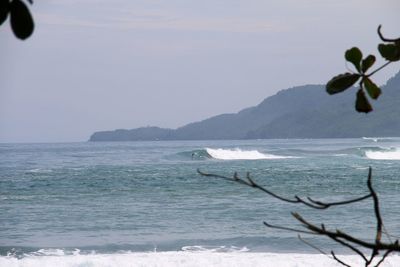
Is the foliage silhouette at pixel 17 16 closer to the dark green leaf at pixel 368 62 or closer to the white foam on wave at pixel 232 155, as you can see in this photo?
the dark green leaf at pixel 368 62

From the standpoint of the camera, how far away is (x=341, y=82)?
1.02 metres

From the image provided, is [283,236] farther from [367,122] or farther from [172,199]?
[367,122]

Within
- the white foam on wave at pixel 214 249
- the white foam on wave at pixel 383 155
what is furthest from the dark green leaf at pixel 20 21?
the white foam on wave at pixel 383 155

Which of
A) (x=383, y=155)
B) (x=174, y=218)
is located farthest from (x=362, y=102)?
(x=383, y=155)

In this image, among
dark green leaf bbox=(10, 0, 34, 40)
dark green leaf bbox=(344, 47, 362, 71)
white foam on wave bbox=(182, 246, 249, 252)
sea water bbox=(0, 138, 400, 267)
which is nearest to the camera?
dark green leaf bbox=(10, 0, 34, 40)

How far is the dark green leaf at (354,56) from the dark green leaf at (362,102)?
0.04 meters

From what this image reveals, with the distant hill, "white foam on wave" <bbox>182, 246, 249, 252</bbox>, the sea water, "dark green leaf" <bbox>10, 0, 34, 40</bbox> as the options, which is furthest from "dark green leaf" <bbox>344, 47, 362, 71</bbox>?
the distant hill

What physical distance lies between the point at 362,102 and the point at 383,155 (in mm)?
46148

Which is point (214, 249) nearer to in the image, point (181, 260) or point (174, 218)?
point (181, 260)

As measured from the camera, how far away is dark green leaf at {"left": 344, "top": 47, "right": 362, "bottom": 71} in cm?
100

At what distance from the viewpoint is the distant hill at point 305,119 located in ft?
361

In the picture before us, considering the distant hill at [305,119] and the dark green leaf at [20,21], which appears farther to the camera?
the distant hill at [305,119]

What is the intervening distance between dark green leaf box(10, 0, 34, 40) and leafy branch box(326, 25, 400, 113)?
1.27 feet

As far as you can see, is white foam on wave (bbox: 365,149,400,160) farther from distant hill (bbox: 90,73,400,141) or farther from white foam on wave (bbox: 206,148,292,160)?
distant hill (bbox: 90,73,400,141)
